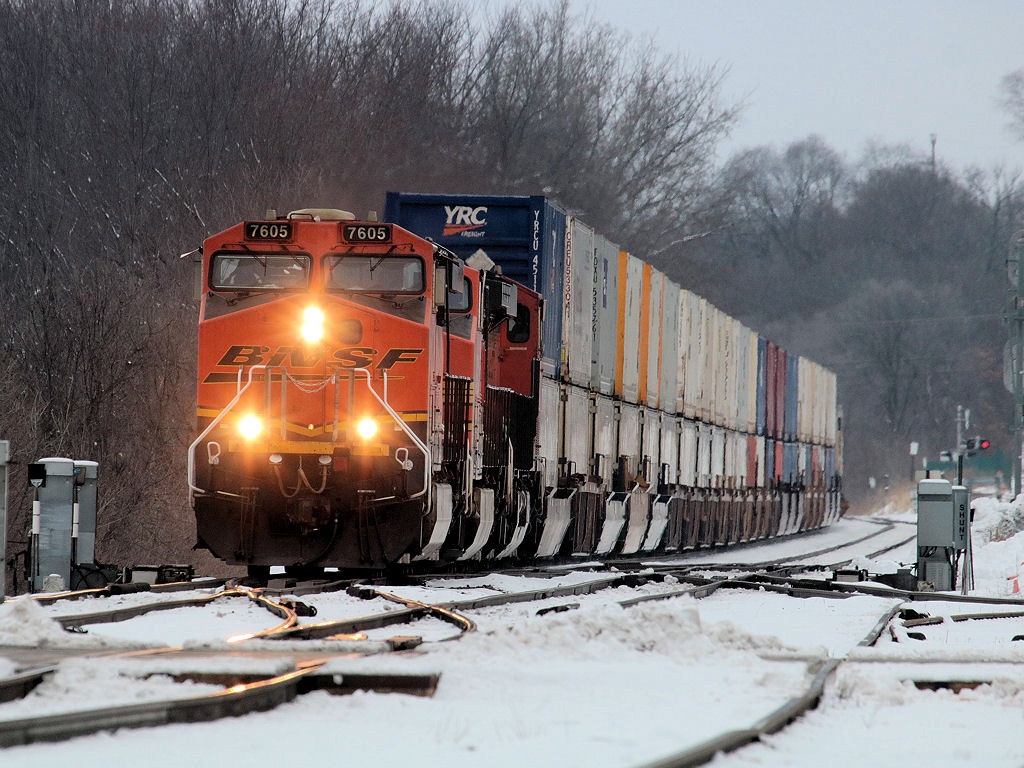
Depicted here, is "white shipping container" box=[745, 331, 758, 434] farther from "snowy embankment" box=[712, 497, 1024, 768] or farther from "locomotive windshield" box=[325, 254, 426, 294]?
"snowy embankment" box=[712, 497, 1024, 768]

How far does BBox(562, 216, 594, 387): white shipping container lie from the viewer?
689 inches

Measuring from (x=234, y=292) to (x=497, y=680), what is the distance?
7.29 m

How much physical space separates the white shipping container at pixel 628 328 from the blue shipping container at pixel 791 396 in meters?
13.1

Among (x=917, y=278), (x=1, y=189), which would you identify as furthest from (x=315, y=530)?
(x=917, y=278)

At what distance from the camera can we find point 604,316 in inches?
758

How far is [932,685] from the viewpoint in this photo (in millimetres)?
6449

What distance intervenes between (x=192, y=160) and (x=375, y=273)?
77.9 ft

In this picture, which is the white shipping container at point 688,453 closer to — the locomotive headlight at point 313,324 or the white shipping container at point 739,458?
the white shipping container at point 739,458

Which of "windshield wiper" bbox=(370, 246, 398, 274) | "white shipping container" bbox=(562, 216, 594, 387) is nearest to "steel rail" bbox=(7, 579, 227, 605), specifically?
"windshield wiper" bbox=(370, 246, 398, 274)

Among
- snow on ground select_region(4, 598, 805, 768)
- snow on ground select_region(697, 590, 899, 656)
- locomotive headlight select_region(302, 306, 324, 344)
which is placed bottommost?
snow on ground select_region(697, 590, 899, 656)

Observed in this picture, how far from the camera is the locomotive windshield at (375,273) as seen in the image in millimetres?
12516

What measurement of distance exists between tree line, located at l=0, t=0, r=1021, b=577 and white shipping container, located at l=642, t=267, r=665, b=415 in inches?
298

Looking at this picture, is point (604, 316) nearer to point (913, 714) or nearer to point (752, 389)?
point (752, 389)

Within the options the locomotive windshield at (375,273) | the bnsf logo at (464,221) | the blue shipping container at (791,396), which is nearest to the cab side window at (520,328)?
the bnsf logo at (464,221)
